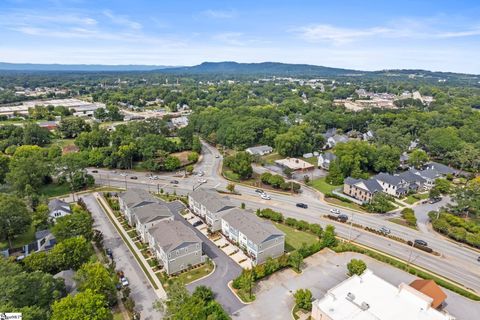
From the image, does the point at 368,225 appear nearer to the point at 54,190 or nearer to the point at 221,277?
the point at 221,277

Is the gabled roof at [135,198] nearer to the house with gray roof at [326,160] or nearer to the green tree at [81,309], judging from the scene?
the green tree at [81,309]

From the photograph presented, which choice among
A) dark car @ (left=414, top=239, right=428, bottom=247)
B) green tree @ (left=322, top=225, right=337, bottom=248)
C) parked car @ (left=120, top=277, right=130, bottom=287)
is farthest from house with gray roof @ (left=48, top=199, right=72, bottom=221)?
dark car @ (left=414, top=239, right=428, bottom=247)

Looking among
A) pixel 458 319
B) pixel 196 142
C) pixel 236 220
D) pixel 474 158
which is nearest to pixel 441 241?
pixel 458 319

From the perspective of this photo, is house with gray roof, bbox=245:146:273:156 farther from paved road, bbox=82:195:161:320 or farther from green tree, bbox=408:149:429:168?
paved road, bbox=82:195:161:320

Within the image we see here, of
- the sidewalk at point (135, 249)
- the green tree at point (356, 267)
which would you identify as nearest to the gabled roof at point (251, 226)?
the green tree at point (356, 267)

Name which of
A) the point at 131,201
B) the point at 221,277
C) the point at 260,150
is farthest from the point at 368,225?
the point at 260,150

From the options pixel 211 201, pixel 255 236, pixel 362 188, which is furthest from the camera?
pixel 362 188
